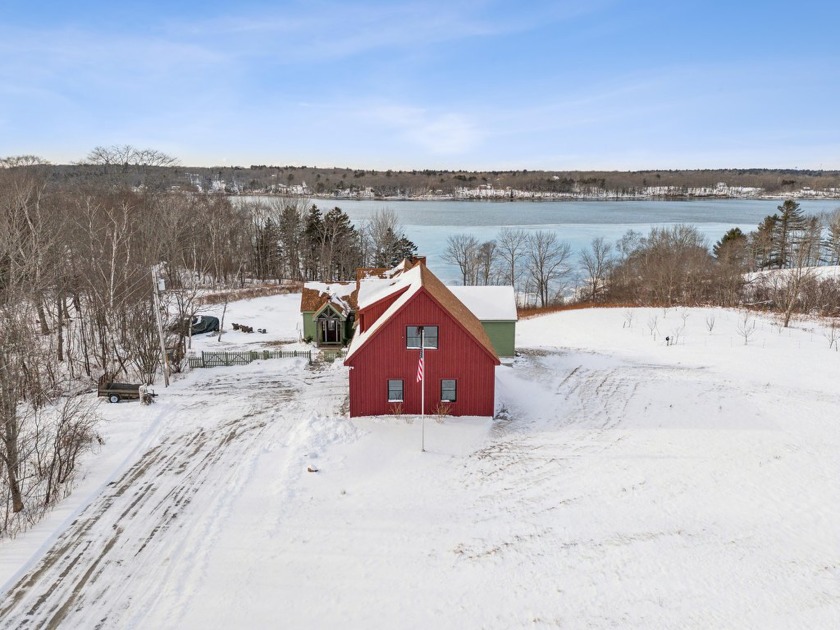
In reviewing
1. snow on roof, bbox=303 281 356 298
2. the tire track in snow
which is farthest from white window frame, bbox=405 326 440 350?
snow on roof, bbox=303 281 356 298

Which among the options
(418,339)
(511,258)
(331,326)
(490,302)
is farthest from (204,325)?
(511,258)

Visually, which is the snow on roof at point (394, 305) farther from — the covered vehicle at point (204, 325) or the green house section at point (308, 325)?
the covered vehicle at point (204, 325)

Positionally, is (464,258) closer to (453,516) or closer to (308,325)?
(308,325)

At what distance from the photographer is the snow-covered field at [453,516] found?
1096cm

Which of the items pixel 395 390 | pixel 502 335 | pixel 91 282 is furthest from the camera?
pixel 502 335

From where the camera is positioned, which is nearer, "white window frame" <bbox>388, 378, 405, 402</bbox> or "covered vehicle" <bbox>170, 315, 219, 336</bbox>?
"white window frame" <bbox>388, 378, 405, 402</bbox>

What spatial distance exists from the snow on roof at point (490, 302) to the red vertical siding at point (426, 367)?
30.7 ft

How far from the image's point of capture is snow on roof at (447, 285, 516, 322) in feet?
98.1

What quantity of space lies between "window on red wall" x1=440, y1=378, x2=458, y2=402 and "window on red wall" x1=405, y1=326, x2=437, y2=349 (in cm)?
162

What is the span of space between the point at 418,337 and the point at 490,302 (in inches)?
445

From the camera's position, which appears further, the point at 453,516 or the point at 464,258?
the point at 464,258

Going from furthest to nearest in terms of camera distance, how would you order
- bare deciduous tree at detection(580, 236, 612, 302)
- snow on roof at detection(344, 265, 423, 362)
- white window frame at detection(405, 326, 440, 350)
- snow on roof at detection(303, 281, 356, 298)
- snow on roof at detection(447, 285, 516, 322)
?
bare deciduous tree at detection(580, 236, 612, 302), snow on roof at detection(303, 281, 356, 298), snow on roof at detection(447, 285, 516, 322), white window frame at detection(405, 326, 440, 350), snow on roof at detection(344, 265, 423, 362)

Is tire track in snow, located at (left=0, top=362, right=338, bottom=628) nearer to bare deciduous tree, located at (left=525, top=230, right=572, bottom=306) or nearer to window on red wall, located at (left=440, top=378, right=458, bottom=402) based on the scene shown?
window on red wall, located at (left=440, top=378, right=458, bottom=402)

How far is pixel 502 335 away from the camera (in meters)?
30.1
